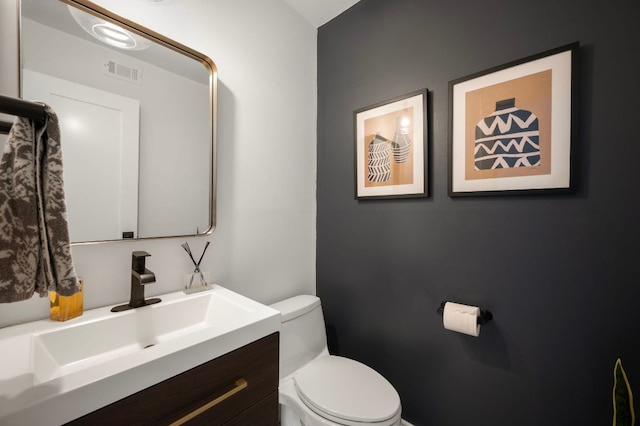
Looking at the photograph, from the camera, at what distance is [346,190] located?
1634 millimetres

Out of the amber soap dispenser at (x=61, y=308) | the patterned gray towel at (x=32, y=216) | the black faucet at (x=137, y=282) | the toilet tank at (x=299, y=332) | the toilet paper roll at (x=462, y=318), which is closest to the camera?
the patterned gray towel at (x=32, y=216)

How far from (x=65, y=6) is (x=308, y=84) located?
1177 millimetres

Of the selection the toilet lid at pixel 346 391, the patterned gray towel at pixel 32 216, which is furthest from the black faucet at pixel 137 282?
the toilet lid at pixel 346 391

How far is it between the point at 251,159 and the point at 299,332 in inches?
37.9

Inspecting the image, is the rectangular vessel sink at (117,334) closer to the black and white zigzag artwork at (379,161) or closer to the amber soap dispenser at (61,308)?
the amber soap dispenser at (61,308)

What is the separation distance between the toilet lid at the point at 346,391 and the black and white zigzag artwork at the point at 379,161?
1007mm

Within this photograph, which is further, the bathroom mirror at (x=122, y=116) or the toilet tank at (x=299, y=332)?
the toilet tank at (x=299, y=332)

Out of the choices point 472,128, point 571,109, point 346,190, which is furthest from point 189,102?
point 571,109

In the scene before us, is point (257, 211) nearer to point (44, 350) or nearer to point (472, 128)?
point (44, 350)

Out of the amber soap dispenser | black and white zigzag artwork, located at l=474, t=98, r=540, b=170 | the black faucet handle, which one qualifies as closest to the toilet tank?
the black faucet handle

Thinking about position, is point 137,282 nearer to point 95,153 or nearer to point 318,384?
point 95,153

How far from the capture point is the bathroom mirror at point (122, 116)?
2.83 ft

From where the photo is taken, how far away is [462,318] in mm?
1104

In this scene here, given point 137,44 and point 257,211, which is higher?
point 137,44
